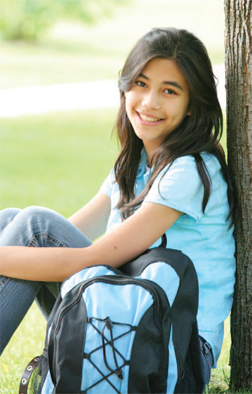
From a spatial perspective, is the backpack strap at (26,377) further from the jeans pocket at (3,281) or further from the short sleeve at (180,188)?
the short sleeve at (180,188)

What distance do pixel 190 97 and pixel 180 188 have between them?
0.43 meters

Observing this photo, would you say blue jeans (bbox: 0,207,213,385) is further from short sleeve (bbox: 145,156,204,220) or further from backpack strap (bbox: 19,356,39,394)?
short sleeve (bbox: 145,156,204,220)

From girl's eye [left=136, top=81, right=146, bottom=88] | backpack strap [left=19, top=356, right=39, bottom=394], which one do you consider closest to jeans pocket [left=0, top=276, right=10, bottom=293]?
backpack strap [left=19, top=356, right=39, bottom=394]

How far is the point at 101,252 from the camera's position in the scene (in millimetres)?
2057

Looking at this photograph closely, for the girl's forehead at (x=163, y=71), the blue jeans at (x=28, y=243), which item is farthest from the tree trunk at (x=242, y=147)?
the blue jeans at (x=28, y=243)

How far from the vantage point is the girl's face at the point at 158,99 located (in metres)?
2.26

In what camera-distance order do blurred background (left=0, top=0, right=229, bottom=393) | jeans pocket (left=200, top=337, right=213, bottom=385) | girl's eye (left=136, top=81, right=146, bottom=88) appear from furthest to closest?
blurred background (left=0, top=0, right=229, bottom=393) < girl's eye (left=136, top=81, right=146, bottom=88) < jeans pocket (left=200, top=337, right=213, bottom=385)

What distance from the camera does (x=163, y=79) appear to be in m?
2.26

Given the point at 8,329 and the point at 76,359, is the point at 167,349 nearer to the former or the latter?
the point at 76,359

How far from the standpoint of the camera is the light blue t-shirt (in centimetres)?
207

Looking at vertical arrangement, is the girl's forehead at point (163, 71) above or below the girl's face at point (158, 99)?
above

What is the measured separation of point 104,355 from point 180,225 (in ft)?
1.94

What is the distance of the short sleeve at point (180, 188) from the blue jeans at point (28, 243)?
36cm

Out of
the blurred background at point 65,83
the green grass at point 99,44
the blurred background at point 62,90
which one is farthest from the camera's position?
the green grass at point 99,44
